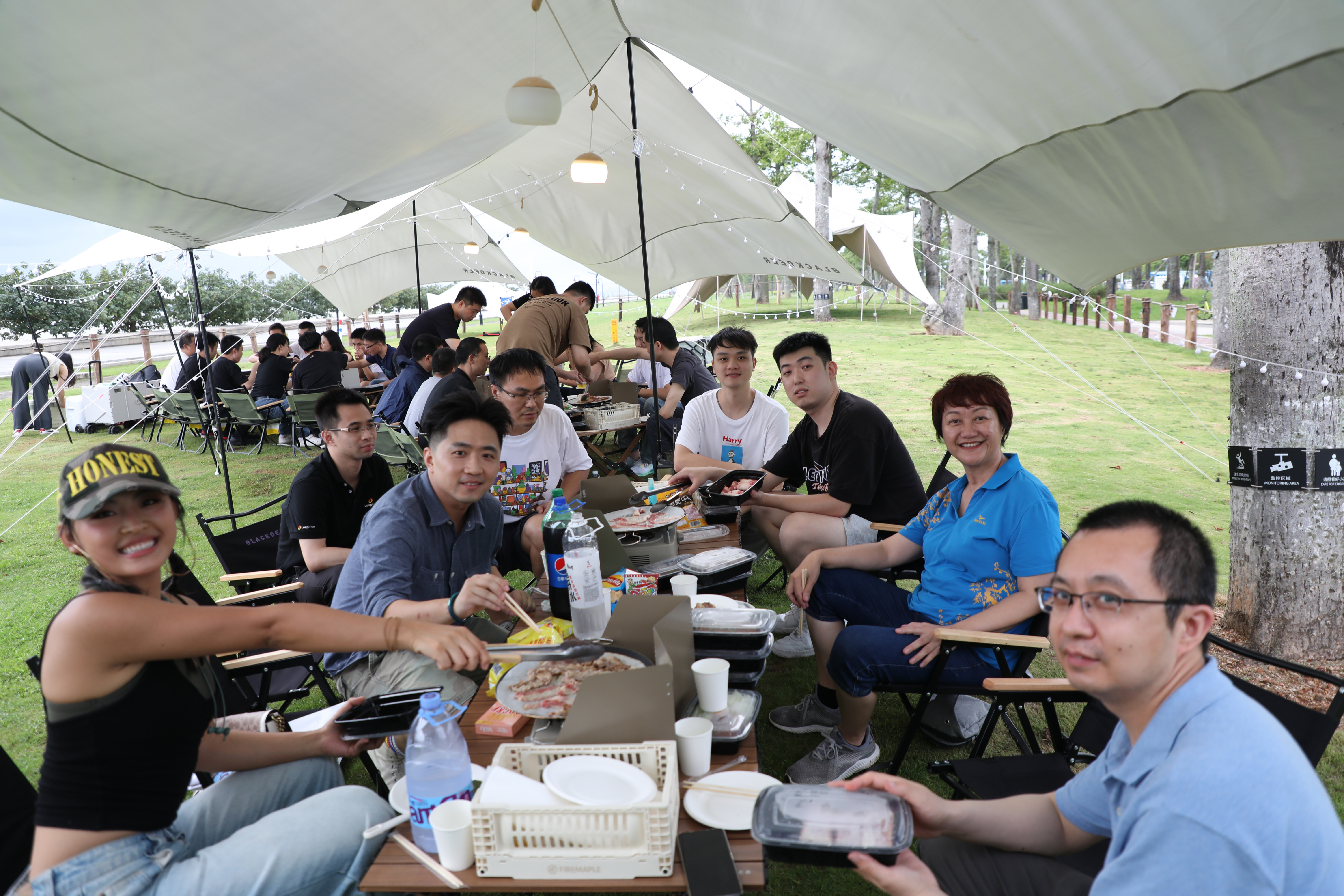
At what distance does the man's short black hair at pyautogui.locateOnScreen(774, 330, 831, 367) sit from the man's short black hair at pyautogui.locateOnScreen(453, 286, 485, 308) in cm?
589

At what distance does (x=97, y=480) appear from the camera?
1.43 metres

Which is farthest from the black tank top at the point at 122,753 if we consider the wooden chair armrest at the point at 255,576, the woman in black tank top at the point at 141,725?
the wooden chair armrest at the point at 255,576

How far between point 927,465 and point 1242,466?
4328mm

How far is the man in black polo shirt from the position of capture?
10.2 ft

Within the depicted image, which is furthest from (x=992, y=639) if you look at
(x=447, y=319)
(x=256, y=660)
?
(x=447, y=319)

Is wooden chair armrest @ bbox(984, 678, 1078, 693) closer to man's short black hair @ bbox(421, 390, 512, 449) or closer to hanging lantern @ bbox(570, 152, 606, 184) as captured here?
man's short black hair @ bbox(421, 390, 512, 449)

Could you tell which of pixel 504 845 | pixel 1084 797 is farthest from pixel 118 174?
pixel 1084 797

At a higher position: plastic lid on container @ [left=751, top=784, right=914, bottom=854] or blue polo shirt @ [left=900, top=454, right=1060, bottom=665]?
blue polo shirt @ [left=900, top=454, right=1060, bottom=665]

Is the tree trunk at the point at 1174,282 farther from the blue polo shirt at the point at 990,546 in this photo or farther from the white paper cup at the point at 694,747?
the white paper cup at the point at 694,747

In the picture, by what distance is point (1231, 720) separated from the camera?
1.08 meters

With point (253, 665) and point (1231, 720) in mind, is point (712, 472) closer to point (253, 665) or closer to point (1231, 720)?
point (253, 665)

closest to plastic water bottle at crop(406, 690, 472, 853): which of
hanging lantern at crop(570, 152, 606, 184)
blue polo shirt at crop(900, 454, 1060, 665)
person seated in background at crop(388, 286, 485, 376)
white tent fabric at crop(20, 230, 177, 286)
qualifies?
blue polo shirt at crop(900, 454, 1060, 665)

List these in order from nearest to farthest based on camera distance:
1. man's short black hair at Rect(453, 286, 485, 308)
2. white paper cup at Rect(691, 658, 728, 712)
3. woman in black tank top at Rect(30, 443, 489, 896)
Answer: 1. woman in black tank top at Rect(30, 443, 489, 896)
2. white paper cup at Rect(691, 658, 728, 712)
3. man's short black hair at Rect(453, 286, 485, 308)

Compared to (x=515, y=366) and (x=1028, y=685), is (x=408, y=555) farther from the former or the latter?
(x=1028, y=685)
